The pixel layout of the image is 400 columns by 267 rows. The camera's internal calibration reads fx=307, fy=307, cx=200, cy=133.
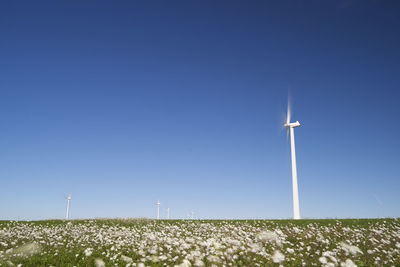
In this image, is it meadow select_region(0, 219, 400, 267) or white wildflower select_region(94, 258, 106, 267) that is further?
white wildflower select_region(94, 258, 106, 267)

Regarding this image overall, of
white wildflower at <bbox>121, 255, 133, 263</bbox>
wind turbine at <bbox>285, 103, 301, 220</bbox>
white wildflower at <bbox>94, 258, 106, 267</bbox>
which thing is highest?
wind turbine at <bbox>285, 103, 301, 220</bbox>

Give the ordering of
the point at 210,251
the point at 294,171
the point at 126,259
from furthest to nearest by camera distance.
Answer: the point at 294,171, the point at 210,251, the point at 126,259

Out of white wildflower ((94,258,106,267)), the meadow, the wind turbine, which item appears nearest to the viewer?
the meadow

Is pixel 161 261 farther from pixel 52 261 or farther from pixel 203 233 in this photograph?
pixel 203 233

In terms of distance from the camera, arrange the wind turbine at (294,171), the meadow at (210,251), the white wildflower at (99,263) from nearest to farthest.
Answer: the meadow at (210,251) < the white wildflower at (99,263) < the wind turbine at (294,171)

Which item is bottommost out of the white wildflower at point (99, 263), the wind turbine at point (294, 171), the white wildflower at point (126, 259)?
the white wildflower at point (99, 263)

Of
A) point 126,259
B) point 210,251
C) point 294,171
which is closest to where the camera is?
point 126,259

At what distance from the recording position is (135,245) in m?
15.6

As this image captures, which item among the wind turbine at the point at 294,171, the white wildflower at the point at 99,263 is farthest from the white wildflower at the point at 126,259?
the wind turbine at the point at 294,171

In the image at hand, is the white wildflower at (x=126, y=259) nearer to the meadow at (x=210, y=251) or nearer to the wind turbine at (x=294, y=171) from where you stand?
→ the meadow at (x=210, y=251)

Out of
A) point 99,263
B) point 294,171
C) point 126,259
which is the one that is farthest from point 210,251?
point 294,171

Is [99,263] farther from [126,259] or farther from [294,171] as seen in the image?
[294,171]

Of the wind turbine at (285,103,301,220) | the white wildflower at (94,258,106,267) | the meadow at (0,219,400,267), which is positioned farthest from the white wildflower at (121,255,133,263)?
the wind turbine at (285,103,301,220)

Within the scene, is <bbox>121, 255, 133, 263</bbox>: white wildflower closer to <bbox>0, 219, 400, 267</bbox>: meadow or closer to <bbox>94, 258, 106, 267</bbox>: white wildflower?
<bbox>0, 219, 400, 267</bbox>: meadow
